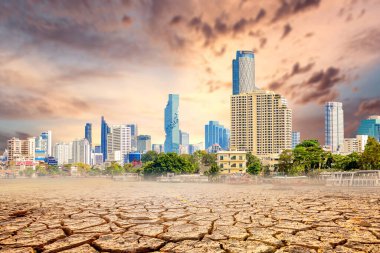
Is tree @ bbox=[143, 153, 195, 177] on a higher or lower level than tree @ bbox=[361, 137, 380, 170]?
lower

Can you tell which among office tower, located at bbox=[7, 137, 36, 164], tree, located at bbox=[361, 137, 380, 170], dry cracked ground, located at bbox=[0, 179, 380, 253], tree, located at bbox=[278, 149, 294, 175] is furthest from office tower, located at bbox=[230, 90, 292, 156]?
office tower, located at bbox=[7, 137, 36, 164]

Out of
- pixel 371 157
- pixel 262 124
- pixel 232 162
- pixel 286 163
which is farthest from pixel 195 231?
pixel 262 124

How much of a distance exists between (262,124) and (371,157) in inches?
3366

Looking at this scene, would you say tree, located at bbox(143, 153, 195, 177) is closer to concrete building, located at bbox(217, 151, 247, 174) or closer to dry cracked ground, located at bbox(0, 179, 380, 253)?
concrete building, located at bbox(217, 151, 247, 174)

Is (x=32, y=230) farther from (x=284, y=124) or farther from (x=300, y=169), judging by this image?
(x=284, y=124)

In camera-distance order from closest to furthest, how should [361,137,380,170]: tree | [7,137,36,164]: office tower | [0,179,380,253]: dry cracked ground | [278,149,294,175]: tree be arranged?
[0,179,380,253]: dry cracked ground → [361,137,380,170]: tree → [278,149,294,175]: tree → [7,137,36,164]: office tower

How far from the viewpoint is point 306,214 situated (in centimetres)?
686

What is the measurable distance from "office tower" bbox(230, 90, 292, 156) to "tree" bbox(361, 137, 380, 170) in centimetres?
8095

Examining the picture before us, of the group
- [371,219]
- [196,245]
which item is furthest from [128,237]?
[371,219]

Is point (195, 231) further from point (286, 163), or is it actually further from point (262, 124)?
point (262, 124)

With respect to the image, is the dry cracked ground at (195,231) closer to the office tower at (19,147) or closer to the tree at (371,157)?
the tree at (371,157)

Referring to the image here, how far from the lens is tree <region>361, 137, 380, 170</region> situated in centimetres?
2891

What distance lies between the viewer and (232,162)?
193 feet

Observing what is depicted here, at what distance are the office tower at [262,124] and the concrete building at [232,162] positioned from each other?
5250cm
